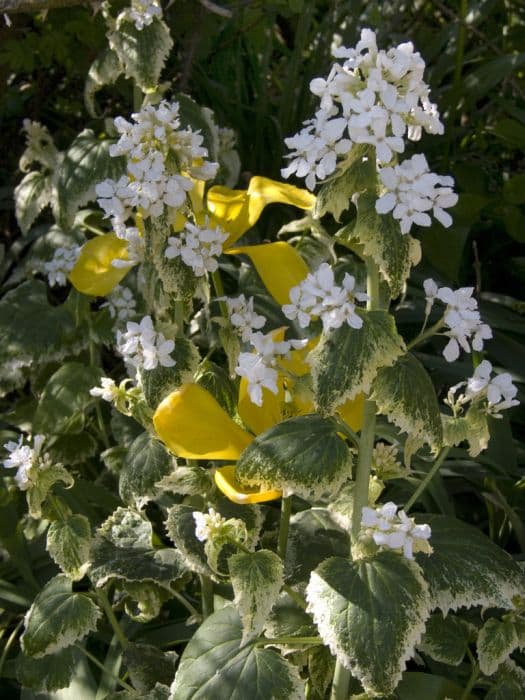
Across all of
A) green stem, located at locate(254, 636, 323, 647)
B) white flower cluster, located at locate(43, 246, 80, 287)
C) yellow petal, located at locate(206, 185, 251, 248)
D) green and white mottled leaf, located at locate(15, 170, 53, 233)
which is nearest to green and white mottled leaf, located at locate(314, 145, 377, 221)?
yellow petal, located at locate(206, 185, 251, 248)

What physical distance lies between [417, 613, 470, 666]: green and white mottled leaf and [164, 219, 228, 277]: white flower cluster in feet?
1.57

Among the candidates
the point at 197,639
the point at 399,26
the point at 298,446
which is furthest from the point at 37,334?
the point at 399,26

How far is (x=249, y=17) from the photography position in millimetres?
2174

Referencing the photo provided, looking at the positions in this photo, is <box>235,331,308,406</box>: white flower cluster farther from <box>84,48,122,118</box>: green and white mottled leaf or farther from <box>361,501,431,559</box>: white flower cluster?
<box>84,48,122,118</box>: green and white mottled leaf

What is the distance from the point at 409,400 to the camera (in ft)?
2.90

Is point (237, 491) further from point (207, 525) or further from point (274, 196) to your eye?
point (274, 196)

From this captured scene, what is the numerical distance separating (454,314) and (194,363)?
0.98ft

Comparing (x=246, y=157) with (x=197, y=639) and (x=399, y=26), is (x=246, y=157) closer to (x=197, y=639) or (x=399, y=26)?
(x=399, y=26)

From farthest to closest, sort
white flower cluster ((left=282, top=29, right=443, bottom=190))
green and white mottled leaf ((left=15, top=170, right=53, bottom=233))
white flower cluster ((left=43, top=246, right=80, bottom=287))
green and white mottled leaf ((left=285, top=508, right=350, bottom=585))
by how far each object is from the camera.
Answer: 1. green and white mottled leaf ((left=15, top=170, right=53, bottom=233))
2. white flower cluster ((left=43, top=246, right=80, bottom=287))
3. green and white mottled leaf ((left=285, top=508, right=350, bottom=585))
4. white flower cluster ((left=282, top=29, right=443, bottom=190))

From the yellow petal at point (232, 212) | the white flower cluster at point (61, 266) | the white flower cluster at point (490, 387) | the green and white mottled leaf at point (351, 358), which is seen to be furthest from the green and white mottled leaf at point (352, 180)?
the white flower cluster at point (61, 266)

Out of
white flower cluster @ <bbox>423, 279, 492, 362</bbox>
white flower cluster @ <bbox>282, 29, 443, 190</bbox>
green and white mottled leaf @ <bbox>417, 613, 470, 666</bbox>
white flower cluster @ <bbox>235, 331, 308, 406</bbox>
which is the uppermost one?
white flower cluster @ <bbox>282, 29, 443, 190</bbox>

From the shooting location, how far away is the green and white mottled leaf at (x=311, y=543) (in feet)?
3.70

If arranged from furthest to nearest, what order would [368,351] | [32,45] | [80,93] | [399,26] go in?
1. [399,26]
2. [80,93]
3. [32,45]
4. [368,351]

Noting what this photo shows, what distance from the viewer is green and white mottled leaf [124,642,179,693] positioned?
116cm
